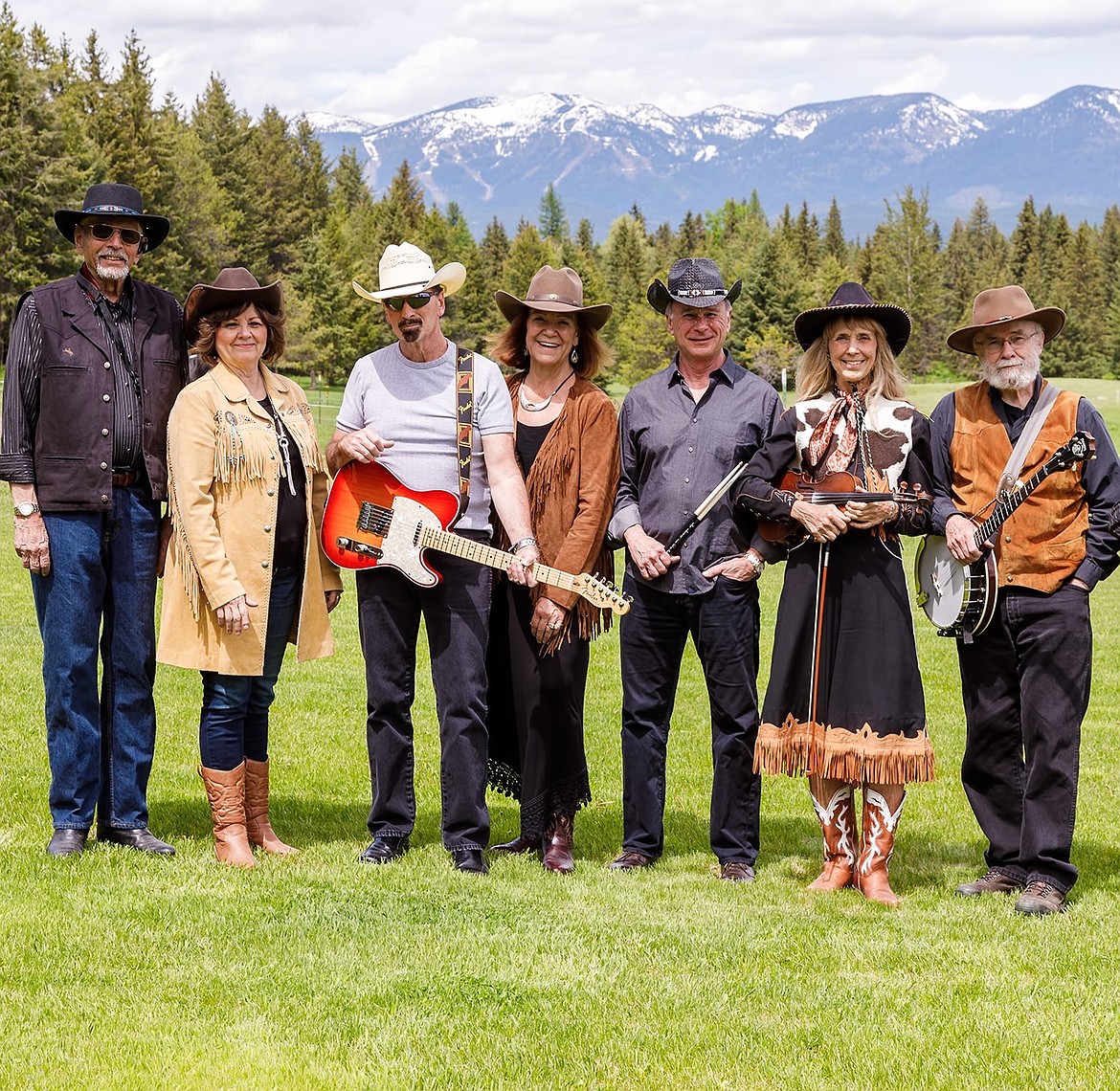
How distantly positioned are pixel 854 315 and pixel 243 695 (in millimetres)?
3139

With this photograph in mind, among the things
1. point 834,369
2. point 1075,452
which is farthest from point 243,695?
point 1075,452

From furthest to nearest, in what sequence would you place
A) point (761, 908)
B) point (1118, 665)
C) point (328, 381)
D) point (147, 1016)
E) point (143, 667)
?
point (328, 381) → point (1118, 665) → point (143, 667) → point (761, 908) → point (147, 1016)

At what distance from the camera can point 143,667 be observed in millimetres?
6598

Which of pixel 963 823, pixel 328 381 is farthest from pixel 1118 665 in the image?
pixel 328 381

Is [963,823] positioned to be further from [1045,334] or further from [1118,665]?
[1118,665]

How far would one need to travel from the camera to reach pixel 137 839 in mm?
6609

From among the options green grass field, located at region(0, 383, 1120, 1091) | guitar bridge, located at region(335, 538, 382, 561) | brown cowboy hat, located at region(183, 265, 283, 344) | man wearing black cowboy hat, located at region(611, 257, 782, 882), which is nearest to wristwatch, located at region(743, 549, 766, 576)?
man wearing black cowboy hat, located at region(611, 257, 782, 882)

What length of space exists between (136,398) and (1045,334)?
4.01 metres

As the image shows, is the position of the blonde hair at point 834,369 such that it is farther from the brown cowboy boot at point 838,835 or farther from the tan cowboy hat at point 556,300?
the brown cowboy boot at point 838,835

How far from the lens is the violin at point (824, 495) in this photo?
6.16 m

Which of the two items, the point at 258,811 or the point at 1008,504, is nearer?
the point at 1008,504

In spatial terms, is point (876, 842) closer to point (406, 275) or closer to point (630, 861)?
point (630, 861)

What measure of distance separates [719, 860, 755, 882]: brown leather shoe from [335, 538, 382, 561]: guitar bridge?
217 cm

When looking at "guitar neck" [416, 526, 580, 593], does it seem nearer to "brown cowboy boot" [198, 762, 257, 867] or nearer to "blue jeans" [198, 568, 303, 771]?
"blue jeans" [198, 568, 303, 771]
